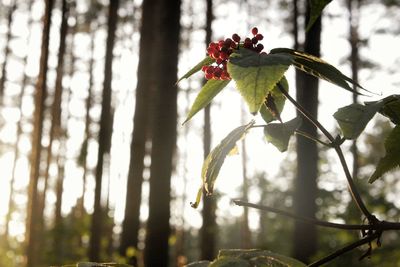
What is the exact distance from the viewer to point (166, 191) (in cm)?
543

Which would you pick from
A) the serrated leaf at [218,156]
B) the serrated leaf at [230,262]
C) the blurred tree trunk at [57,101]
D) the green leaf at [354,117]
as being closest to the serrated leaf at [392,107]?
the green leaf at [354,117]

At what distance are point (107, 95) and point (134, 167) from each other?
514 cm

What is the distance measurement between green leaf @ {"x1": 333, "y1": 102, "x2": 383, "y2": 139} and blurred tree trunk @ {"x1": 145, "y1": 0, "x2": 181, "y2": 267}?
15.0 ft

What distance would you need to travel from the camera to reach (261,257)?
0.90 metres

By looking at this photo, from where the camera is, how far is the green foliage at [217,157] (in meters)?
0.91

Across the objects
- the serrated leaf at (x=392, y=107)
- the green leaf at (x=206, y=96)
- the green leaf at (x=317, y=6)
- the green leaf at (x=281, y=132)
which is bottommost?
the green leaf at (x=281, y=132)

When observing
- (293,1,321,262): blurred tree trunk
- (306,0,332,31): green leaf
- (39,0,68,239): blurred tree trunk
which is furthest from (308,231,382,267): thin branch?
(39,0,68,239): blurred tree trunk

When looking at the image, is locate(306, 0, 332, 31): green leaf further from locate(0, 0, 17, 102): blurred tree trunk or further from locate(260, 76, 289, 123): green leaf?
locate(0, 0, 17, 102): blurred tree trunk

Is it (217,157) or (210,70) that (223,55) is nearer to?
(210,70)

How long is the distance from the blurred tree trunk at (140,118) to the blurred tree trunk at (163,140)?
2.15 meters

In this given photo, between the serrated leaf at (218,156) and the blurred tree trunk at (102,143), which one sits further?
the blurred tree trunk at (102,143)

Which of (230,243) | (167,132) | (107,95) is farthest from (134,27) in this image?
(230,243)

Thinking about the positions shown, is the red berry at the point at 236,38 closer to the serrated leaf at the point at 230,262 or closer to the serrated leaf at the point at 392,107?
the serrated leaf at the point at 392,107

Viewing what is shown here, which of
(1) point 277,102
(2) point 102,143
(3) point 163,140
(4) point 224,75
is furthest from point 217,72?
(2) point 102,143
